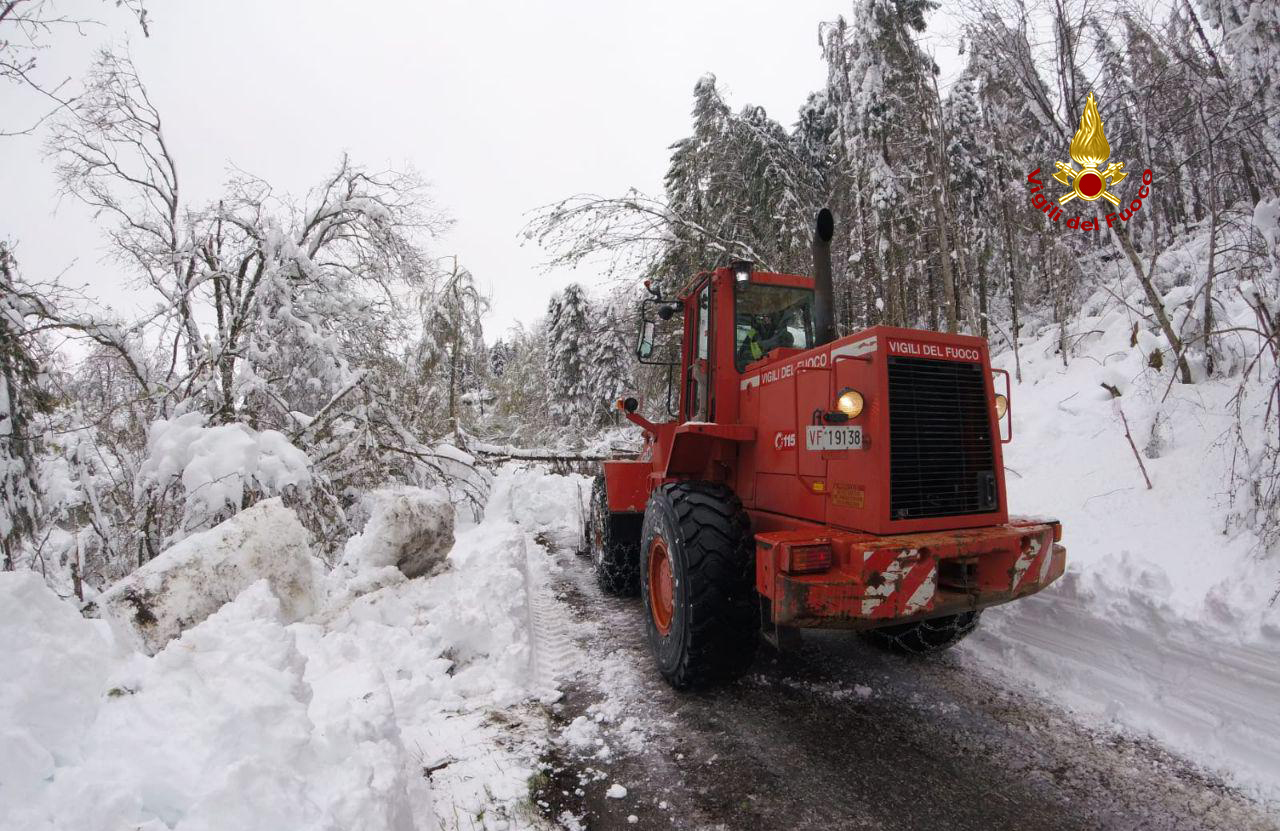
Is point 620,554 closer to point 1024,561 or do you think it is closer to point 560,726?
point 560,726

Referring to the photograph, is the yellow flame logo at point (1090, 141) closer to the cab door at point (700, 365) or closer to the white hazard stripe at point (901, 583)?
the cab door at point (700, 365)

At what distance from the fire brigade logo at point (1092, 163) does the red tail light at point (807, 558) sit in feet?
21.1

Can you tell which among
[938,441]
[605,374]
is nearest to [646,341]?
[938,441]

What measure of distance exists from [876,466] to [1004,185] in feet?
65.9

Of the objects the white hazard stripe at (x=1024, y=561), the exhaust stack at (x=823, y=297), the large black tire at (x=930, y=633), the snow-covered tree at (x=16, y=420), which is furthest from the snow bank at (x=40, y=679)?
the large black tire at (x=930, y=633)

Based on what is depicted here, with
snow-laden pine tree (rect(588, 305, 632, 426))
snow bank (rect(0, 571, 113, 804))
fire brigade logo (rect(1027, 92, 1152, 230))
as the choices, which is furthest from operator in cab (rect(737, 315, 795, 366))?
snow-laden pine tree (rect(588, 305, 632, 426))

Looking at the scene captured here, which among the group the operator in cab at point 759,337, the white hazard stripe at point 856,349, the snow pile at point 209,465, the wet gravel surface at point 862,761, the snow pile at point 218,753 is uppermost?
the operator in cab at point 759,337

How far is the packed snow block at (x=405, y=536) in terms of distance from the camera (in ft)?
18.4

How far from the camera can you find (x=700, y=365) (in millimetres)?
5031

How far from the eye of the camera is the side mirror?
5.41 meters

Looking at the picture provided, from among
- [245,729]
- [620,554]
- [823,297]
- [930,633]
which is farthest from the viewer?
[620,554]

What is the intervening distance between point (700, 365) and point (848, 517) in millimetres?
1944

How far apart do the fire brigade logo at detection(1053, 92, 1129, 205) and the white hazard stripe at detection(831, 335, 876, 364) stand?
552 centimetres

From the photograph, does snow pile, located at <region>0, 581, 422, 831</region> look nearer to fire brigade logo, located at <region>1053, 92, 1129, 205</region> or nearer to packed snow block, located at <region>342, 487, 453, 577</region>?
packed snow block, located at <region>342, 487, 453, 577</region>
